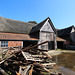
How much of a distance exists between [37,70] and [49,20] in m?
15.8

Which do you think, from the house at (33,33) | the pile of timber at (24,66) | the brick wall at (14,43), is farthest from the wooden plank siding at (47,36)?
the pile of timber at (24,66)

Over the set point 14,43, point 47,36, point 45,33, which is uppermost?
point 45,33

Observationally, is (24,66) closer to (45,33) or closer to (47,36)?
(45,33)

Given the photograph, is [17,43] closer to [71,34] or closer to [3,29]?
[3,29]

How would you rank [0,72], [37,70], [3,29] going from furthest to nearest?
[3,29] < [37,70] < [0,72]

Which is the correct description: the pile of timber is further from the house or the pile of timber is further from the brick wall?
the house

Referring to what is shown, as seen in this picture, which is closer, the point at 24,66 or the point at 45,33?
the point at 24,66

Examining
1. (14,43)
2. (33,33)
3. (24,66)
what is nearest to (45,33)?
(33,33)

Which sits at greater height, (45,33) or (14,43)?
(45,33)

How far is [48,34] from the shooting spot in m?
18.1

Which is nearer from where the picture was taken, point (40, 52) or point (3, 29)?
point (40, 52)

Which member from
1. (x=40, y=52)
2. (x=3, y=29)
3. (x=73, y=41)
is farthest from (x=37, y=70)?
(x=73, y=41)

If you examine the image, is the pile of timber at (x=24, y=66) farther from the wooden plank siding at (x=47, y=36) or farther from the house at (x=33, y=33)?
the wooden plank siding at (x=47, y=36)

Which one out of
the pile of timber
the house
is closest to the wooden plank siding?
the house
